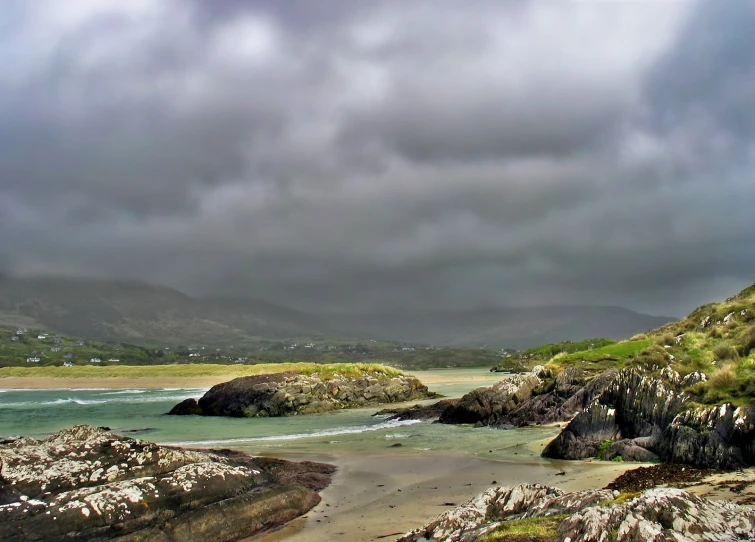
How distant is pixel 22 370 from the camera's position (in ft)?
394

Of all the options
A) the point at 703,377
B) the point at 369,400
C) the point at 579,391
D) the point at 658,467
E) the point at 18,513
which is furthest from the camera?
the point at 369,400

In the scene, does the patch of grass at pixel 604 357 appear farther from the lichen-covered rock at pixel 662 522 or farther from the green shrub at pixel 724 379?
the lichen-covered rock at pixel 662 522

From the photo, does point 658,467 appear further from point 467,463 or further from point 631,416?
point 467,463

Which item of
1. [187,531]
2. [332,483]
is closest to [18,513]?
[187,531]

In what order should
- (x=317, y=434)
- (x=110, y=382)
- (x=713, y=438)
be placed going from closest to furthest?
(x=713, y=438) → (x=317, y=434) → (x=110, y=382)

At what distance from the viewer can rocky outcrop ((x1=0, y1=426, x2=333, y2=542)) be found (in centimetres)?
989

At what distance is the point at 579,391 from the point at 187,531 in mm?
24102

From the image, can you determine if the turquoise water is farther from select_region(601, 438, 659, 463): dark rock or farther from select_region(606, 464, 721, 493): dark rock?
select_region(606, 464, 721, 493): dark rock

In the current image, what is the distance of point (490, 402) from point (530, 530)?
2750 centimetres

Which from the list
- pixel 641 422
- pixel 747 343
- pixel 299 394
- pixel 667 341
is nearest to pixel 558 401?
pixel 667 341

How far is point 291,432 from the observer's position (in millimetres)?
32438

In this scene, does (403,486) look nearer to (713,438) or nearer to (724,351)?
(713,438)

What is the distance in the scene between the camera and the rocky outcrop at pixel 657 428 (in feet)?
45.4

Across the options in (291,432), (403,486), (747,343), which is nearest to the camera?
(403,486)
